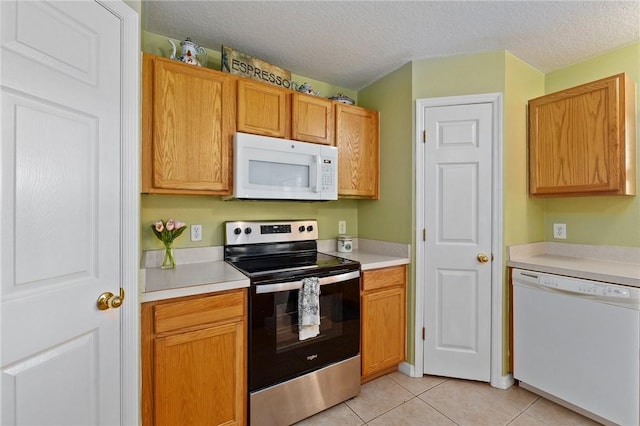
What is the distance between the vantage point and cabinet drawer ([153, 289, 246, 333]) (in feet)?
4.55

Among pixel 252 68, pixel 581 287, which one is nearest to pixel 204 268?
pixel 252 68

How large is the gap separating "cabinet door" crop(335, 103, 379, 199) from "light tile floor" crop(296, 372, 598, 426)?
4.84 ft

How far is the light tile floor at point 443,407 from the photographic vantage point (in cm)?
177

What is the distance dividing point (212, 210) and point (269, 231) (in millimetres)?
440

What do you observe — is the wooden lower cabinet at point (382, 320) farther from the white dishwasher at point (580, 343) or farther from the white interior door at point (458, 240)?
the white dishwasher at point (580, 343)

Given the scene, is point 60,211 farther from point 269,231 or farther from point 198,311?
point 269,231

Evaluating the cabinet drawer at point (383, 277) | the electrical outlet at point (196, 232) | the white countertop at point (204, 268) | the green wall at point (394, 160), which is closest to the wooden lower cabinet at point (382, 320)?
the cabinet drawer at point (383, 277)

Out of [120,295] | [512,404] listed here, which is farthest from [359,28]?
[512,404]

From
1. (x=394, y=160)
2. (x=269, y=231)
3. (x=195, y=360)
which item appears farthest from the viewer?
(x=394, y=160)

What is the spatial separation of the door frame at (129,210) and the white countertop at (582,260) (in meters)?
2.31

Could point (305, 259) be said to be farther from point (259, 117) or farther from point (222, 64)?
point (222, 64)

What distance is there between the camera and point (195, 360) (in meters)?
1.47

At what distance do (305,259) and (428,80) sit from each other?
1633mm

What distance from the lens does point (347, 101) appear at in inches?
95.9
